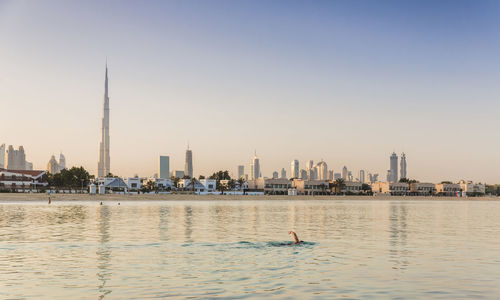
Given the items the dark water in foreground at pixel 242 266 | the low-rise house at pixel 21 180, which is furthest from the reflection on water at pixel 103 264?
the low-rise house at pixel 21 180

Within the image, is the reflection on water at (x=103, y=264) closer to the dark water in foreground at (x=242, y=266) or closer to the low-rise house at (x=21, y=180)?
the dark water in foreground at (x=242, y=266)

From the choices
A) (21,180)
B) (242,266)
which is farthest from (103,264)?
(21,180)

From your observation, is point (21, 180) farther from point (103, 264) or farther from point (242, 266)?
point (242, 266)

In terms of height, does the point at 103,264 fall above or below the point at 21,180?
below

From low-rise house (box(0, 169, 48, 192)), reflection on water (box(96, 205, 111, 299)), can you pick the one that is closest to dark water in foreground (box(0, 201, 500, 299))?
reflection on water (box(96, 205, 111, 299))

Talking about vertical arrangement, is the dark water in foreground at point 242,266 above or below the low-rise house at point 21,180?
below

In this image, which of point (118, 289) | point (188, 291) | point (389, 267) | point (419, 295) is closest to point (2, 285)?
point (118, 289)

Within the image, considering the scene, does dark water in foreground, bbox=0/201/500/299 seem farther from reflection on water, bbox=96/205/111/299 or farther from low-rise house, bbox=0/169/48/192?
low-rise house, bbox=0/169/48/192

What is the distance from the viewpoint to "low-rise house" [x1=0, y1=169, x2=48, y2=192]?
178125mm

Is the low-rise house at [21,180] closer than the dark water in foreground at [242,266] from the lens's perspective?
No

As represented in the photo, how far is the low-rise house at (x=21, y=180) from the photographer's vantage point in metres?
178

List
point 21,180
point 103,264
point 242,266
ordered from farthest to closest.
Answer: point 21,180
point 103,264
point 242,266

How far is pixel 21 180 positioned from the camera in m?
182

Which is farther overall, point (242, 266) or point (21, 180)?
point (21, 180)
